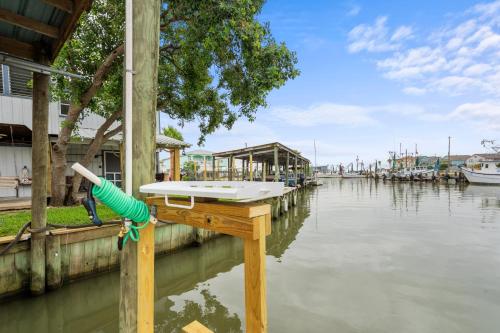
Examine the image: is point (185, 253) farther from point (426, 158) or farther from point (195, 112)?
point (426, 158)

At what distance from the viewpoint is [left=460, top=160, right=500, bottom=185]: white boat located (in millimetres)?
42191

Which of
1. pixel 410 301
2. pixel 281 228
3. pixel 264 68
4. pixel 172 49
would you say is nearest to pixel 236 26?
pixel 264 68

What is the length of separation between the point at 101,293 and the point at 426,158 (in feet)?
322

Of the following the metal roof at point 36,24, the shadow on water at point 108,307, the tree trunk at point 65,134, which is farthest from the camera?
the tree trunk at point 65,134

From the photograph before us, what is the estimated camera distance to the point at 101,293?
5.55 meters

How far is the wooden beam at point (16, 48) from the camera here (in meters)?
4.28

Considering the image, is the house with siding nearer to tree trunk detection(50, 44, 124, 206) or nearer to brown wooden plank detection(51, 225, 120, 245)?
tree trunk detection(50, 44, 124, 206)

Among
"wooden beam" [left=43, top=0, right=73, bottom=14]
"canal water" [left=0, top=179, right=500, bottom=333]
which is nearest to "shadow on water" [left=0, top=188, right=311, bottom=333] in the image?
"canal water" [left=0, top=179, right=500, bottom=333]

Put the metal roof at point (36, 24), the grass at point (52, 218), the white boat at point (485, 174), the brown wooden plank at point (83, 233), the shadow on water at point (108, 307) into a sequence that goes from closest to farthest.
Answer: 1. the metal roof at point (36, 24)
2. the shadow on water at point (108, 307)
3. the brown wooden plank at point (83, 233)
4. the grass at point (52, 218)
5. the white boat at point (485, 174)

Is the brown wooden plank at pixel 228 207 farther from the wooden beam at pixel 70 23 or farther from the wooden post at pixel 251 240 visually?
the wooden beam at pixel 70 23

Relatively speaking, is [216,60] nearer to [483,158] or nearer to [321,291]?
[321,291]

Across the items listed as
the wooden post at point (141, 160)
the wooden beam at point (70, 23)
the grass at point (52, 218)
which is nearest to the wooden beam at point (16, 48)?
the wooden beam at point (70, 23)

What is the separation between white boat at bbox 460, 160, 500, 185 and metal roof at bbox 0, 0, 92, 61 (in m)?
57.1

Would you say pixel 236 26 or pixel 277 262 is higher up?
pixel 236 26
